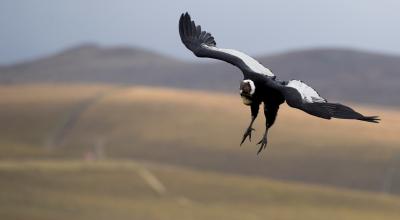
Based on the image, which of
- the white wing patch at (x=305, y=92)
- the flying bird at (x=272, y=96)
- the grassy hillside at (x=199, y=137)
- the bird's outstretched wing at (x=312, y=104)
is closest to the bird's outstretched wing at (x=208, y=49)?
the flying bird at (x=272, y=96)

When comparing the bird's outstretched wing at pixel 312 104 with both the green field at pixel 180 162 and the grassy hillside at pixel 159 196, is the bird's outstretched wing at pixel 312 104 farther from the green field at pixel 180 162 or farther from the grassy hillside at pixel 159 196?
the grassy hillside at pixel 159 196

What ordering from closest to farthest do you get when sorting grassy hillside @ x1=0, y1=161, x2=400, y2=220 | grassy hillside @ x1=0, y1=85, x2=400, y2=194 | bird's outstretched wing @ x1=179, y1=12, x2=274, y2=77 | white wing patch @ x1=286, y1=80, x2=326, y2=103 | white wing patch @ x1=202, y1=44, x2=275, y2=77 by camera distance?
white wing patch @ x1=286, y1=80, x2=326, y2=103 < white wing patch @ x1=202, y1=44, x2=275, y2=77 < bird's outstretched wing @ x1=179, y1=12, x2=274, y2=77 < grassy hillside @ x1=0, y1=161, x2=400, y2=220 < grassy hillside @ x1=0, y1=85, x2=400, y2=194

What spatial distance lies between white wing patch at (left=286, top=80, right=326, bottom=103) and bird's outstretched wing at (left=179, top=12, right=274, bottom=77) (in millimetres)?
288

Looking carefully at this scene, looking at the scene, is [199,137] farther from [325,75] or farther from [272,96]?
[325,75]

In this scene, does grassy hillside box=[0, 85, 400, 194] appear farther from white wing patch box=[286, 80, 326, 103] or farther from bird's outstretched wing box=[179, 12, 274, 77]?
white wing patch box=[286, 80, 326, 103]

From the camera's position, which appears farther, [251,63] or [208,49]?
[208,49]

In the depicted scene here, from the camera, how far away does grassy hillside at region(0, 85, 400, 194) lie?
71188mm

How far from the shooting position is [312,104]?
688 cm

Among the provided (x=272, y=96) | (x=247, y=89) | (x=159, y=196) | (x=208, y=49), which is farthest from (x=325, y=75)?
(x=247, y=89)

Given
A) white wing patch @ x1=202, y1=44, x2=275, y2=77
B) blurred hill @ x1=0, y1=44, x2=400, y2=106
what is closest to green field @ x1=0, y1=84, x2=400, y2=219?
white wing patch @ x1=202, y1=44, x2=275, y2=77

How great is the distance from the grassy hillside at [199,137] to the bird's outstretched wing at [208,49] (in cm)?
5827

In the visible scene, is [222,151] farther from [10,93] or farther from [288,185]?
[10,93]

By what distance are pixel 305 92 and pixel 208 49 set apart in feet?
7.38

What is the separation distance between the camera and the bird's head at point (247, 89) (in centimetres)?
698
